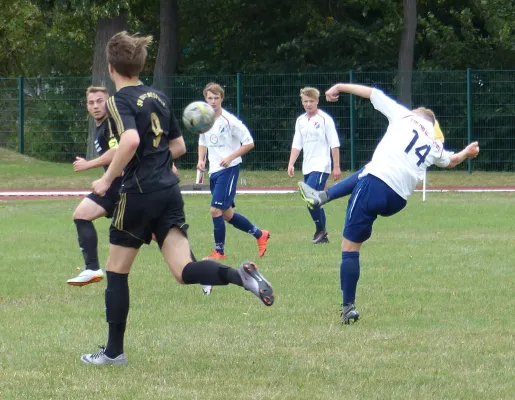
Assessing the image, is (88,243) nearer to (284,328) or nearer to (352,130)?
(284,328)

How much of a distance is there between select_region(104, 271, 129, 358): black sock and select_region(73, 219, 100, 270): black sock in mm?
2593

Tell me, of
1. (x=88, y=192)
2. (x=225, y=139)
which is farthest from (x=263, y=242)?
(x=88, y=192)

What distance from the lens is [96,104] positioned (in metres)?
9.65

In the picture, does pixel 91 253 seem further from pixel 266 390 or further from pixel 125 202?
pixel 266 390

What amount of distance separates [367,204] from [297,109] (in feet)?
73.3

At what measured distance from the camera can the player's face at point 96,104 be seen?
31.7ft

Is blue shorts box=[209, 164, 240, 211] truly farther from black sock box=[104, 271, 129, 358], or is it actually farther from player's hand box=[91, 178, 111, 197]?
player's hand box=[91, 178, 111, 197]

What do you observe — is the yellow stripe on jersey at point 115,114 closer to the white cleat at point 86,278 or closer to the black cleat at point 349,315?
the white cleat at point 86,278

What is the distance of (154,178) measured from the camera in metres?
6.54

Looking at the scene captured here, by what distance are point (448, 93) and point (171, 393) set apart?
83.0 ft

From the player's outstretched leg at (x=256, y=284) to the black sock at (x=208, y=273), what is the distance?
0.10 metres

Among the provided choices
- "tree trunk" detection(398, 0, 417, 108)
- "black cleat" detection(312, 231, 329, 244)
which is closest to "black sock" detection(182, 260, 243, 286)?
"black cleat" detection(312, 231, 329, 244)

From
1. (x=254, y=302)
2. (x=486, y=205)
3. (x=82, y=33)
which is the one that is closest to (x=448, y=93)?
(x=486, y=205)

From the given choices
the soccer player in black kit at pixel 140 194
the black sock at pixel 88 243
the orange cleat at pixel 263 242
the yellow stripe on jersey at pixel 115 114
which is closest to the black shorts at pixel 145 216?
the soccer player in black kit at pixel 140 194
